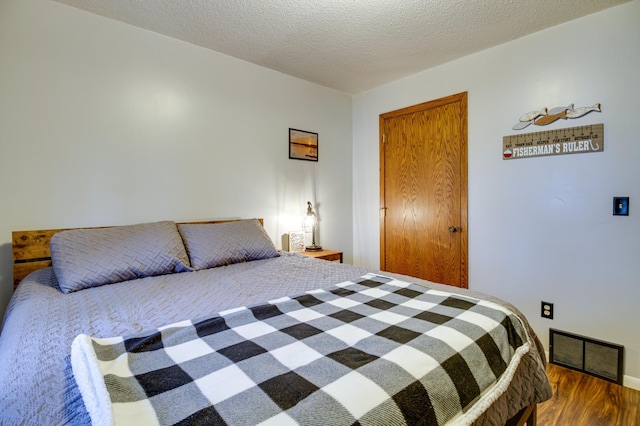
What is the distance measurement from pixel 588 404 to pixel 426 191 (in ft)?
6.21

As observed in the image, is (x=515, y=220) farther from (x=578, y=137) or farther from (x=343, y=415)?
(x=343, y=415)

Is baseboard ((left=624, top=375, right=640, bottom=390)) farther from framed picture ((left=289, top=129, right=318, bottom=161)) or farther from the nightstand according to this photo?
framed picture ((left=289, top=129, right=318, bottom=161))

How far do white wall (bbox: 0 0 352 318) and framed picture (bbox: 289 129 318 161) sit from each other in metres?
0.07

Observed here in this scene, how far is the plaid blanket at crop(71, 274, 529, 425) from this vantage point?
0.65 metres

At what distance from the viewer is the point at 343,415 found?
2.12 feet

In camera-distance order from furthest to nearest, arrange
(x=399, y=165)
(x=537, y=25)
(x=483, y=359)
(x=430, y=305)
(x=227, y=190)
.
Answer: (x=399, y=165) → (x=227, y=190) → (x=537, y=25) → (x=430, y=305) → (x=483, y=359)

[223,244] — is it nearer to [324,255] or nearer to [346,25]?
[324,255]

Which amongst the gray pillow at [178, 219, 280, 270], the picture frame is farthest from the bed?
the picture frame

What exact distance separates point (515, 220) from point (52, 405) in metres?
2.85

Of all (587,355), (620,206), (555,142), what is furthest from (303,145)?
(587,355)

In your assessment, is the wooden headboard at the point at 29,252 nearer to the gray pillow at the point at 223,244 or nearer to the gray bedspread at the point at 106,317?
the gray bedspread at the point at 106,317

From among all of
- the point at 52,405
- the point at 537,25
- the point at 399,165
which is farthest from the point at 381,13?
the point at 52,405

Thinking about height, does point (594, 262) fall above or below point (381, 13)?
below

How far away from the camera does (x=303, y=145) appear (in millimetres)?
3291
